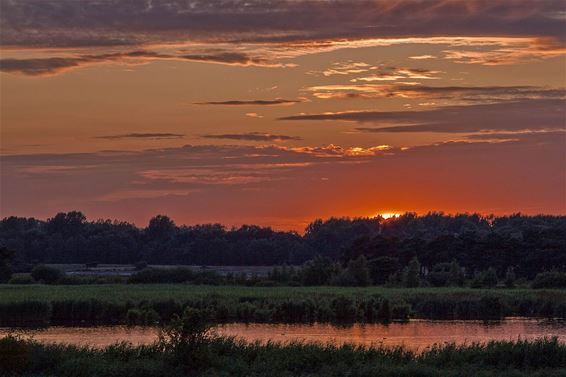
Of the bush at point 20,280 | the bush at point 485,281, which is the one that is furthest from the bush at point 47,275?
the bush at point 485,281

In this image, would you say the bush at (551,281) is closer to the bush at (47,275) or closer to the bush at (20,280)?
the bush at (47,275)

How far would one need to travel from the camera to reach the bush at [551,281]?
262 ft

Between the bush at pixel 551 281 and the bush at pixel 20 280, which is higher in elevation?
the bush at pixel 20 280

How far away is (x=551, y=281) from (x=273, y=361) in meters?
56.2

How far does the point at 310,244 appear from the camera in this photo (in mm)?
160125

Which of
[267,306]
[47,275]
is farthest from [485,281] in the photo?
[47,275]

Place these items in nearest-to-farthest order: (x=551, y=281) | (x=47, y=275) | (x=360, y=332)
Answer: (x=360, y=332)
(x=551, y=281)
(x=47, y=275)

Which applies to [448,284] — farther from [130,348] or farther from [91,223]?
[91,223]

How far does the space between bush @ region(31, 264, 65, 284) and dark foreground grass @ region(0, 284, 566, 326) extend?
1969 centimetres

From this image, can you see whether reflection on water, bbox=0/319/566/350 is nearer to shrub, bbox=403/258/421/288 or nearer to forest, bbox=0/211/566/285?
shrub, bbox=403/258/421/288

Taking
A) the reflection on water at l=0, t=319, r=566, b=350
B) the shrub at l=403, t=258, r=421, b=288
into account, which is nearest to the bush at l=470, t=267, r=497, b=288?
the shrub at l=403, t=258, r=421, b=288

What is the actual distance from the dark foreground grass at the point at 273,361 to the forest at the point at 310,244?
6010 centimetres

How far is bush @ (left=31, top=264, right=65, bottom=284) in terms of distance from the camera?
86.7 m

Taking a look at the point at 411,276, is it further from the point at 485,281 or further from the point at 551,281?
the point at 551,281
